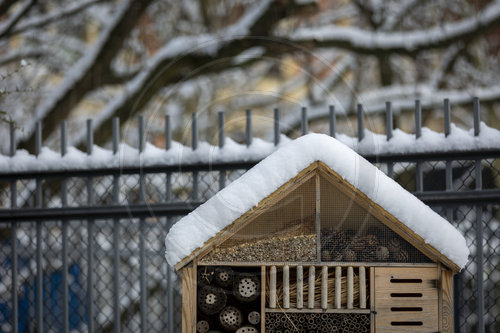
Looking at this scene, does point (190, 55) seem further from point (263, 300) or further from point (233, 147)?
point (263, 300)

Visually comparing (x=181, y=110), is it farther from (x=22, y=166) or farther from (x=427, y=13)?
(x=22, y=166)

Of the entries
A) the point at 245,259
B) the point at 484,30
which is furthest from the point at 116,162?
the point at 484,30

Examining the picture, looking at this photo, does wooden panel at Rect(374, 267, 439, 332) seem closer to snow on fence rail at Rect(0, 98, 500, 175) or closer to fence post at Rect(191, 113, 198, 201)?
snow on fence rail at Rect(0, 98, 500, 175)

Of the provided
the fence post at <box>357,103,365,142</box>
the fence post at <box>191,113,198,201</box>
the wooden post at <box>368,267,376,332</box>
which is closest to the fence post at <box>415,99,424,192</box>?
the fence post at <box>357,103,365,142</box>

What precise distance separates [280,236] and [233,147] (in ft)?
3.35

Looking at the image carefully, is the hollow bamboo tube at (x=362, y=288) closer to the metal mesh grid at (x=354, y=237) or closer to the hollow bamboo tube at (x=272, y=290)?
the metal mesh grid at (x=354, y=237)

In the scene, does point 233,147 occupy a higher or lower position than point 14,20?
lower

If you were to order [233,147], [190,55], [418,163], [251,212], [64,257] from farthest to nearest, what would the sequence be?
→ 1. [190,55]
2. [64,257]
3. [233,147]
4. [418,163]
5. [251,212]

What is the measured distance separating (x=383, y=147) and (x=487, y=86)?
6902 millimetres

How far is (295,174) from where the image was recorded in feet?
8.11

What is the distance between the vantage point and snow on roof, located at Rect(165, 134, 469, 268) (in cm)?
246

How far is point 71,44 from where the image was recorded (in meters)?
9.97

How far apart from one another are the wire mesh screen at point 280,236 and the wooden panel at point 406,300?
37 centimetres

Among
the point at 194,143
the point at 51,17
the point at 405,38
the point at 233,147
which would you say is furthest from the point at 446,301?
the point at 51,17
